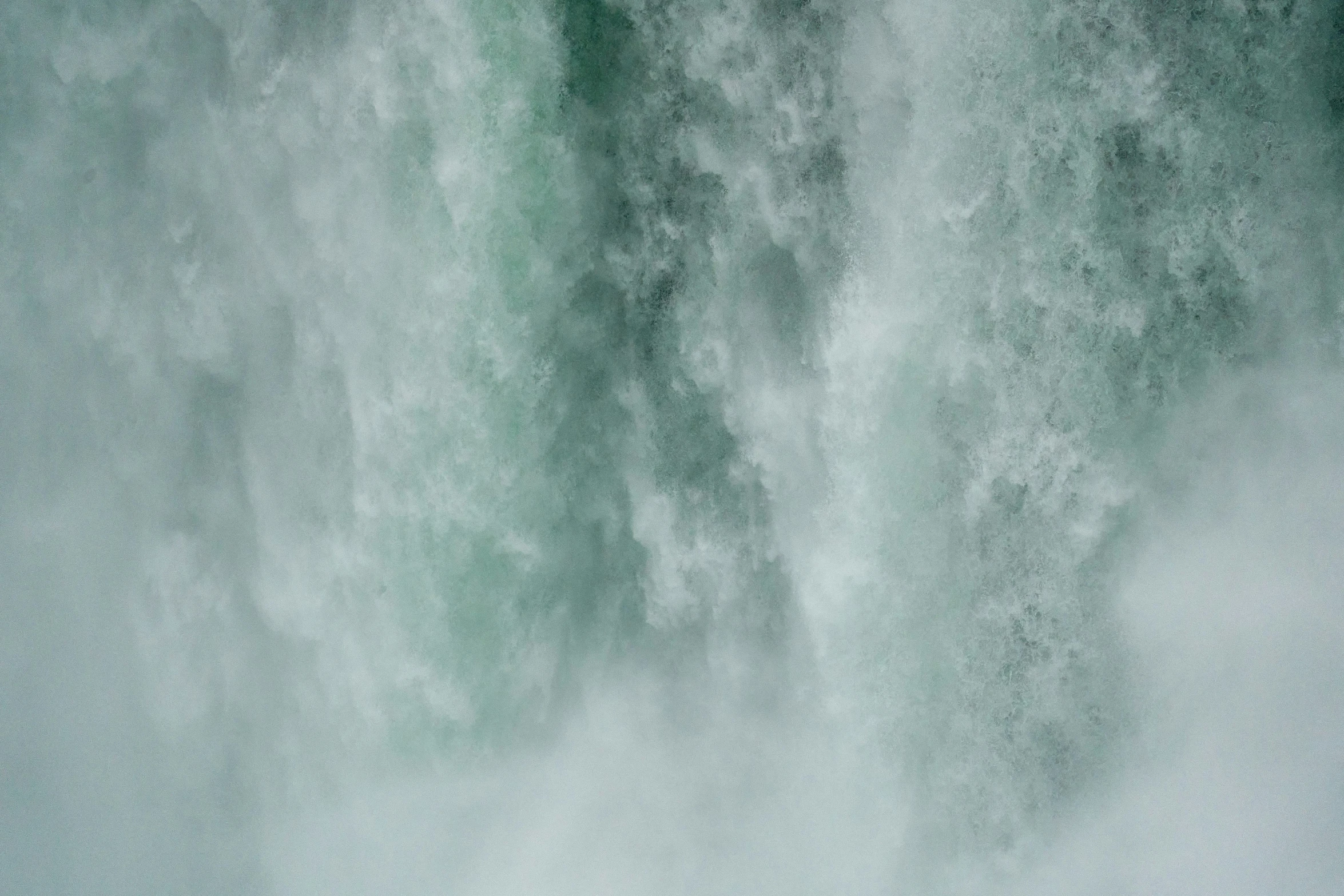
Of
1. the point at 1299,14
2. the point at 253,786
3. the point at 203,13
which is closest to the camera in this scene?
the point at 1299,14

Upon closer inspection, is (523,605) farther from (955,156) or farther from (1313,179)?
(1313,179)

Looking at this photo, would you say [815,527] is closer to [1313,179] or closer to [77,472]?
[1313,179]

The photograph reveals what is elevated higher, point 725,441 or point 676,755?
point 725,441

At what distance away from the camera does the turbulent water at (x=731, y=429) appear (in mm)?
9148

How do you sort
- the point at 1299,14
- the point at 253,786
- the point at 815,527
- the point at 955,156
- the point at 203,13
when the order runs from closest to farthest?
the point at 1299,14 < the point at 955,156 < the point at 815,527 < the point at 203,13 < the point at 253,786

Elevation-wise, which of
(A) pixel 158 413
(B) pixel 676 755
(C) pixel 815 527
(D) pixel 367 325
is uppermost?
(A) pixel 158 413

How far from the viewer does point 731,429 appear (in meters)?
10.5

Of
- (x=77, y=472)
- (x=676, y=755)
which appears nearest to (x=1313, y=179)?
(x=676, y=755)

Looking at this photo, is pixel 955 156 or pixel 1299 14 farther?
pixel 955 156

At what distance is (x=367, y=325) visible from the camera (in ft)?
37.4

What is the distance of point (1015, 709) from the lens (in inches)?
390

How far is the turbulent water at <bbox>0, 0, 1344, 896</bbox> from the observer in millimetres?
9148

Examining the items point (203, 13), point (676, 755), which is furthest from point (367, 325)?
point (676, 755)

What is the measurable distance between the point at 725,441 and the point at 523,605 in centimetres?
243
